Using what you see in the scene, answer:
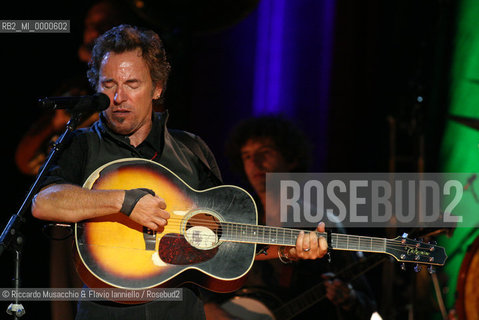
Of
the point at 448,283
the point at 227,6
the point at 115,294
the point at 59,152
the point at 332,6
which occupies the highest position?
the point at 332,6

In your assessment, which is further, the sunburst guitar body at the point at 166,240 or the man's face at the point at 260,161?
the man's face at the point at 260,161

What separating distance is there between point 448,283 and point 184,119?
273 cm

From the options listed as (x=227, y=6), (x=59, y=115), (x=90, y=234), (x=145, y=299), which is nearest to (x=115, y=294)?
(x=145, y=299)

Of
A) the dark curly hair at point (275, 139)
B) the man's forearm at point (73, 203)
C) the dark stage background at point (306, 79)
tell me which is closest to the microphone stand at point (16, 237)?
the man's forearm at point (73, 203)

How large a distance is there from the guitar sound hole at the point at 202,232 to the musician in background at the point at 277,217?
1642mm

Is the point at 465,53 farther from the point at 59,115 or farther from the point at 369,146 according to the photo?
the point at 59,115

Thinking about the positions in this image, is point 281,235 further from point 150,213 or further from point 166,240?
point 150,213

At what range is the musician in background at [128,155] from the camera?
2.56 meters

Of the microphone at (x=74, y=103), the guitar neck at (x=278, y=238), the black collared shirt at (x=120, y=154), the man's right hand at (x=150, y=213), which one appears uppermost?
the microphone at (x=74, y=103)

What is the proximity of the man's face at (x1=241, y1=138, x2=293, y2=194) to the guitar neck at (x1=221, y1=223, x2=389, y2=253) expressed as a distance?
188cm

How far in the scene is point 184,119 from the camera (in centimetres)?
511

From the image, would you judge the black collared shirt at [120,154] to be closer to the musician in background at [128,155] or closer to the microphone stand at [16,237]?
the musician in background at [128,155]

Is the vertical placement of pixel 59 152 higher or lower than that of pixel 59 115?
lower

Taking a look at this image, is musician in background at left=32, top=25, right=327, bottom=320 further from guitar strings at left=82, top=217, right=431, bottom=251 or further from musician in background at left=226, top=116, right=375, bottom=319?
musician in background at left=226, top=116, right=375, bottom=319
